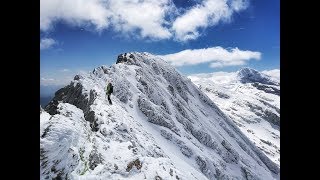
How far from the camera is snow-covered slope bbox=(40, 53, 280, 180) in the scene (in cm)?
2333

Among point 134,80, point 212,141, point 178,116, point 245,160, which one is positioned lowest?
point 245,160

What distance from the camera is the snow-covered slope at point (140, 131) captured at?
918 inches

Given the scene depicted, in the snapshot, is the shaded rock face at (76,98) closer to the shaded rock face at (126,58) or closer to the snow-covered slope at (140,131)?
the snow-covered slope at (140,131)

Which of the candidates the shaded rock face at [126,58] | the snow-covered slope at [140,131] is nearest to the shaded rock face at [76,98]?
the snow-covered slope at [140,131]

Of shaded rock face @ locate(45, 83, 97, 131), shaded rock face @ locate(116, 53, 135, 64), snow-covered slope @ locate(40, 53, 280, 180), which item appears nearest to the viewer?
snow-covered slope @ locate(40, 53, 280, 180)

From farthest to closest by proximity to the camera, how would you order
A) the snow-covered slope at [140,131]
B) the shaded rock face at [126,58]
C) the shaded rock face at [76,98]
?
the shaded rock face at [126,58] → the shaded rock face at [76,98] → the snow-covered slope at [140,131]

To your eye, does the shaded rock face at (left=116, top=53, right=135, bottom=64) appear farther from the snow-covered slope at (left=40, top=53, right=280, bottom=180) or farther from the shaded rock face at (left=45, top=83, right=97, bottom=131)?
the shaded rock face at (left=45, top=83, right=97, bottom=131)

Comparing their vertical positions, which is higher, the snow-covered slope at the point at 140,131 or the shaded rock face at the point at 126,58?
the shaded rock face at the point at 126,58

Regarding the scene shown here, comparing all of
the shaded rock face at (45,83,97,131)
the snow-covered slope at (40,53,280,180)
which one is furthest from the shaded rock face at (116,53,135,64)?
the shaded rock face at (45,83,97,131)

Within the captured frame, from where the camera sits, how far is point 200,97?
76.1 meters

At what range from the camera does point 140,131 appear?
3794cm

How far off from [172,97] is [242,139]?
21.8 metres
